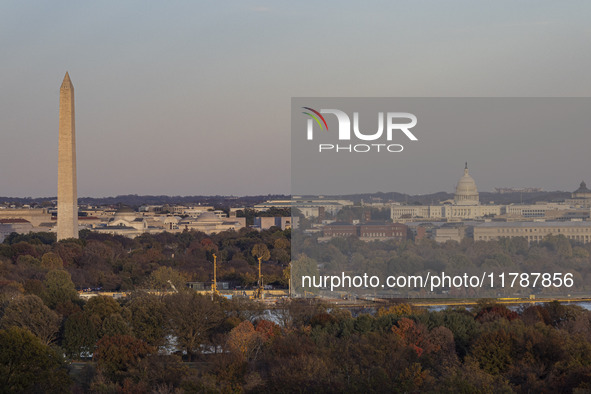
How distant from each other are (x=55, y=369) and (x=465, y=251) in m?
31.4

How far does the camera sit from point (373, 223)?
55.7 m

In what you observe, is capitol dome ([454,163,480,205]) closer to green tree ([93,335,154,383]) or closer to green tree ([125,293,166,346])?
green tree ([125,293,166,346])

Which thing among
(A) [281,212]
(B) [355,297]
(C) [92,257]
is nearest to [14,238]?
(C) [92,257]

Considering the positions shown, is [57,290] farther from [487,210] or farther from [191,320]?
[487,210]

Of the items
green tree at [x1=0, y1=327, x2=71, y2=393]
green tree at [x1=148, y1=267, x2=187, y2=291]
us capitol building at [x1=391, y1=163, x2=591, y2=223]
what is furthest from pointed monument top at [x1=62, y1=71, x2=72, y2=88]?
green tree at [x1=0, y1=327, x2=71, y2=393]

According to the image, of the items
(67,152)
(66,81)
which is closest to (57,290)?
(67,152)

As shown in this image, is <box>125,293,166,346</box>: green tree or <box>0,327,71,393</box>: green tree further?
<box>125,293,166,346</box>: green tree

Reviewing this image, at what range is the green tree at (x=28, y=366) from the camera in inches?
940

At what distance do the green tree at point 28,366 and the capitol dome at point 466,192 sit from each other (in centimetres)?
2768

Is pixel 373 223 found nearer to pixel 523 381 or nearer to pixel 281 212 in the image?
pixel 523 381

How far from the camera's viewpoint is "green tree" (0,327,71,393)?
23.9 meters

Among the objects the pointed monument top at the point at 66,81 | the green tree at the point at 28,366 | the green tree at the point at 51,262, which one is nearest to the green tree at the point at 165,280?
the green tree at the point at 51,262

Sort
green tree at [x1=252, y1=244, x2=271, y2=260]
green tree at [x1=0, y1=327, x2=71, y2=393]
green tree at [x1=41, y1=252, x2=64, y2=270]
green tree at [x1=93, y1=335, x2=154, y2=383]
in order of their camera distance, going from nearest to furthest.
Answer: green tree at [x1=0, y1=327, x2=71, y2=393] < green tree at [x1=93, y1=335, x2=154, y2=383] < green tree at [x1=41, y1=252, x2=64, y2=270] < green tree at [x1=252, y1=244, x2=271, y2=260]

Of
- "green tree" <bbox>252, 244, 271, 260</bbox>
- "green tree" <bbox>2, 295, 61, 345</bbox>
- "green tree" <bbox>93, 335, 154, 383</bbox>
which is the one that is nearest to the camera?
"green tree" <bbox>93, 335, 154, 383</bbox>
